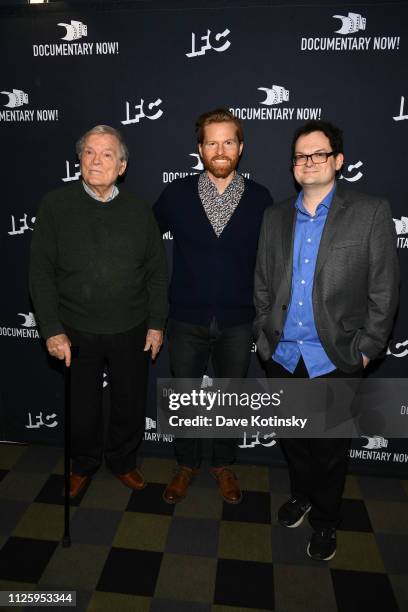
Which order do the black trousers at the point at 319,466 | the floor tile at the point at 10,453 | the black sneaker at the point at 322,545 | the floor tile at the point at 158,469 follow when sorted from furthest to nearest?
the floor tile at the point at 10,453 → the floor tile at the point at 158,469 → the black sneaker at the point at 322,545 → the black trousers at the point at 319,466

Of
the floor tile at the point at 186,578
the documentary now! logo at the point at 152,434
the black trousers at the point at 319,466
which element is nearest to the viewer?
the floor tile at the point at 186,578

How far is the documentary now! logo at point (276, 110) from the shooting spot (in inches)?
107

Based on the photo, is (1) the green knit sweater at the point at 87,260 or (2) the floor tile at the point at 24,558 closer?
(2) the floor tile at the point at 24,558

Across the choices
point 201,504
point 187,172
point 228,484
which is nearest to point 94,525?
point 201,504

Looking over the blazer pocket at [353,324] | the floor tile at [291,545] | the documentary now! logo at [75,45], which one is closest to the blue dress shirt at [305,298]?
the blazer pocket at [353,324]

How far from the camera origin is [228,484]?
2932 mm

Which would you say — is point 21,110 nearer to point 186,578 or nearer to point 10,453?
point 10,453

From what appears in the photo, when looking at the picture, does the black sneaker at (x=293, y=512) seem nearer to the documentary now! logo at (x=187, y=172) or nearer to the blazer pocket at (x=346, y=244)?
the blazer pocket at (x=346, y=244)

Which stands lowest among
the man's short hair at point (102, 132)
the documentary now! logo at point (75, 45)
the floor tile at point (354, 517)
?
the floor tile at point (354, 517)

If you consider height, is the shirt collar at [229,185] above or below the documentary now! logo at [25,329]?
above

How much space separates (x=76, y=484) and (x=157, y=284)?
1.29 m

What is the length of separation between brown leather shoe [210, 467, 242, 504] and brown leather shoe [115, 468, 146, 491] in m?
0.44

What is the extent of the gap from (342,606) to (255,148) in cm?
237

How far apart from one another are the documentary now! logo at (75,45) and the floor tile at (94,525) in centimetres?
260
